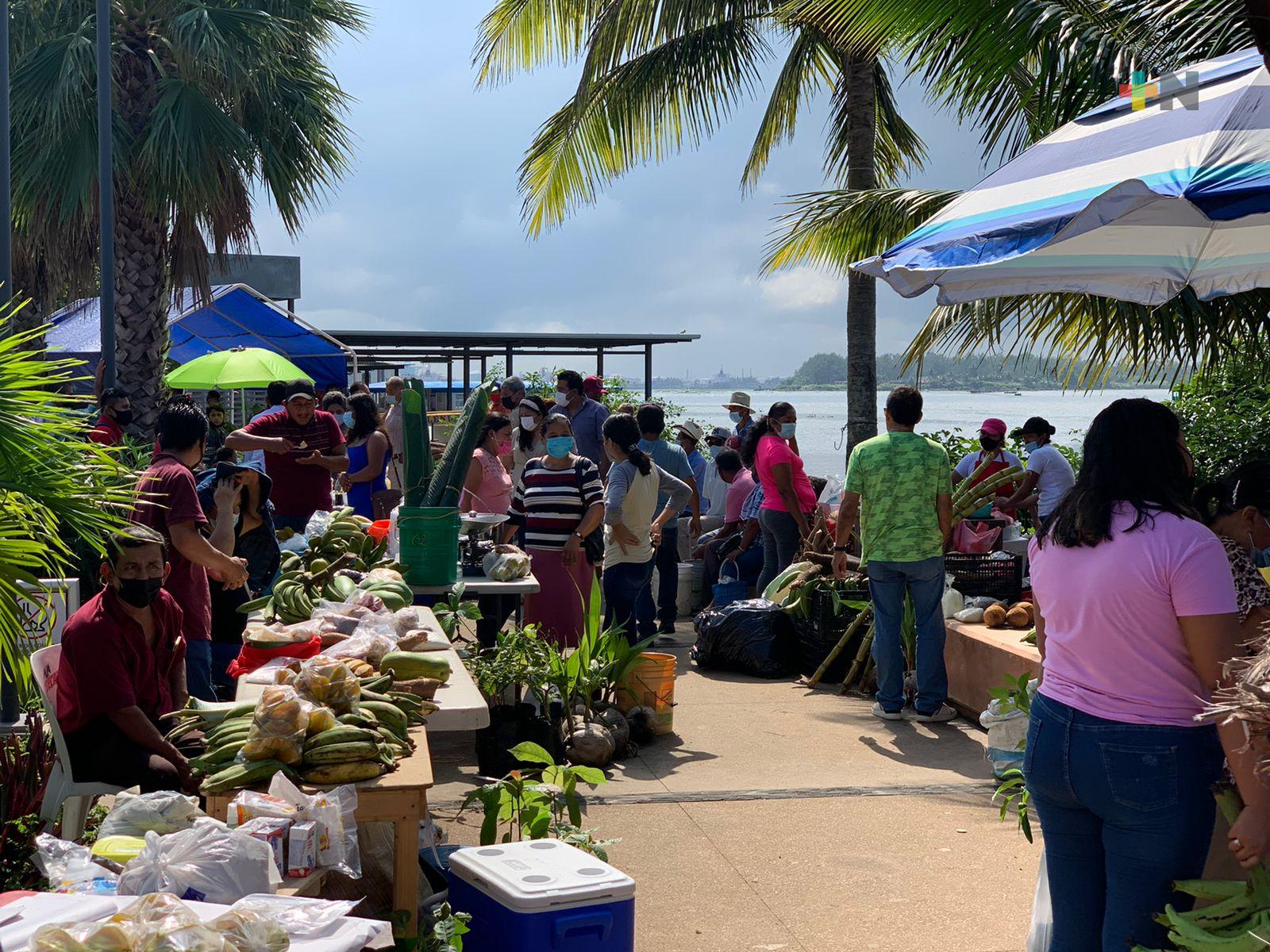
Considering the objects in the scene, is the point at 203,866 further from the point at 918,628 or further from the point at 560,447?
the point at 560,447

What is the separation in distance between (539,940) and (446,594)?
358 cm

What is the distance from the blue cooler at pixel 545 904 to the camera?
11.0 ft

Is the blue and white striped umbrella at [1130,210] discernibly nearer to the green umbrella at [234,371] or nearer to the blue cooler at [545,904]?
the blue cooler at [545,904]

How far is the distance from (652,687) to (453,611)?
1297 millimetres

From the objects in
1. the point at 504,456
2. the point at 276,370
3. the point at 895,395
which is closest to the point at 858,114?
the point at 504,456

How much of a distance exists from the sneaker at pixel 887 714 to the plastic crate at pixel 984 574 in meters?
1.19

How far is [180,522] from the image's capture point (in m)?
5.28

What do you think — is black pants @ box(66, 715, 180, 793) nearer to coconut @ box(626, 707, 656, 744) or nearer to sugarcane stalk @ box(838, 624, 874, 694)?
coconut @ box(626, 707, 656, 744)

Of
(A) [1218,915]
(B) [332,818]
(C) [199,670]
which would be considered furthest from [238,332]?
(A) [1218,915]

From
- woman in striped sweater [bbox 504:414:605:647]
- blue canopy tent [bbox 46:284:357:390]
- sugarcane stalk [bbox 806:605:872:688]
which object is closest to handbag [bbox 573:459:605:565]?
woman in striped sweater [bbox 504:414:605:647]

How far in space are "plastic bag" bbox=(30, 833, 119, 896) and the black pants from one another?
4.80ft

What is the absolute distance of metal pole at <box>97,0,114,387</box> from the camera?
35.4ft

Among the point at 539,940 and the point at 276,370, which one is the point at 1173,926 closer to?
the point at 539,940

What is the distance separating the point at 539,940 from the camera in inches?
132
